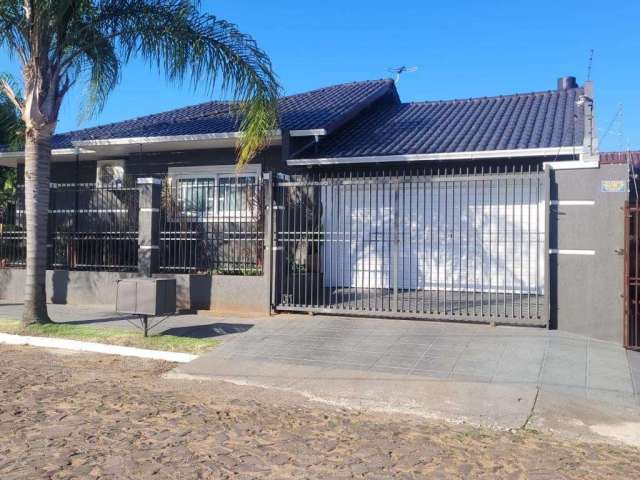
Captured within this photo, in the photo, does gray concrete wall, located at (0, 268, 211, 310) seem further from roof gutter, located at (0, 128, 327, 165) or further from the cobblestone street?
the cobblestone street

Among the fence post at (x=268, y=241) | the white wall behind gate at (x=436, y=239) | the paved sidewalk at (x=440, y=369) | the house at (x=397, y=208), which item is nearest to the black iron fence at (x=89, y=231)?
the house at (x=397, y=208)

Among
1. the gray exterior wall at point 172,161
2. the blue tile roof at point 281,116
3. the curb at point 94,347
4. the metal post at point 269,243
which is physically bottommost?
the curb at point 94,347

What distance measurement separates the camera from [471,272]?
12.2 metres

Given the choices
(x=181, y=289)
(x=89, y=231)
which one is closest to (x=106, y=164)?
(x=89, y=231)

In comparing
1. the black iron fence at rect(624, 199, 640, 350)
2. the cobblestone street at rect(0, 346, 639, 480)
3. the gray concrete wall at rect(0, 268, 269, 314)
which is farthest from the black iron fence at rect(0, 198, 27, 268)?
the black iron fence at rect(624, 199, 640, 350)

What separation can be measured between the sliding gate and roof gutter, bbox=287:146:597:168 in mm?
380

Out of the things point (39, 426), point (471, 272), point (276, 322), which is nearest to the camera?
point (39, 426)

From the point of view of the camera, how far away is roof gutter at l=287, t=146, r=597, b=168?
11109mm

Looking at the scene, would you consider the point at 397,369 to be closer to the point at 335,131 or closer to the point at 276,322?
the point at 276,322

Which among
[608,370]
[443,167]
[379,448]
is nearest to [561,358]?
[608,370]

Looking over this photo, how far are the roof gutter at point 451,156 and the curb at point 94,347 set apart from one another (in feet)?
18.9

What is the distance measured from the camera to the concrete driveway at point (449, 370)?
6102 mm

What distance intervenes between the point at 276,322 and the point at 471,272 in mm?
4391

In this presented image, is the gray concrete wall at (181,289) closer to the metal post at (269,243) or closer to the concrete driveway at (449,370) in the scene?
the metal post at (269,243)
